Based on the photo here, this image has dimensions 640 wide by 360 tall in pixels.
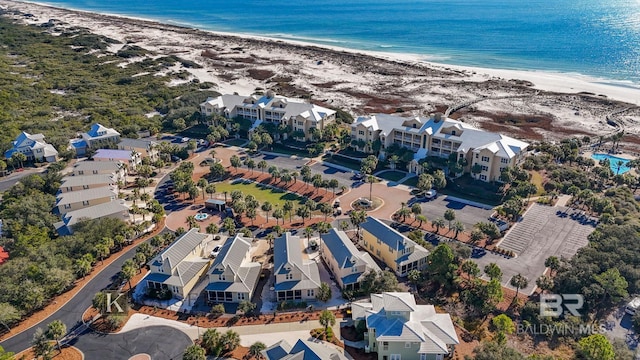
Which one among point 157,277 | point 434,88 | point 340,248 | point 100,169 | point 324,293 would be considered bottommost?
point 157,277

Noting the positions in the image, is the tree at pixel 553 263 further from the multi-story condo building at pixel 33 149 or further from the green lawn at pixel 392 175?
the multi-story condo building at pixel 33 149

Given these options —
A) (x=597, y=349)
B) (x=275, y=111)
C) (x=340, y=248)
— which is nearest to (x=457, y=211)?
(x=340, y=248)

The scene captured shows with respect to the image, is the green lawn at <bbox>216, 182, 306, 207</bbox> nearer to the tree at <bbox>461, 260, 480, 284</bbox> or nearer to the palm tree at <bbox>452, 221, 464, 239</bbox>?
the palm tree at <bbox>452, 221, 464, 239</bbox>

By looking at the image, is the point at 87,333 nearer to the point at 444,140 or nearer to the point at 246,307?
the point at 246,307

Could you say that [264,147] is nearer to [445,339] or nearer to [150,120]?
[150,120]

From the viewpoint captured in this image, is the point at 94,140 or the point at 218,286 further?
the point at 94,140

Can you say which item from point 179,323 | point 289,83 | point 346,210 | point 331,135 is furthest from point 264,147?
point 289,83

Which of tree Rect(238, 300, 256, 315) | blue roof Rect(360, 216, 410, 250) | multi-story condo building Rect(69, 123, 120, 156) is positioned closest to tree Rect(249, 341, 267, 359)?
tree Rect(238, 300, 256, 315)
